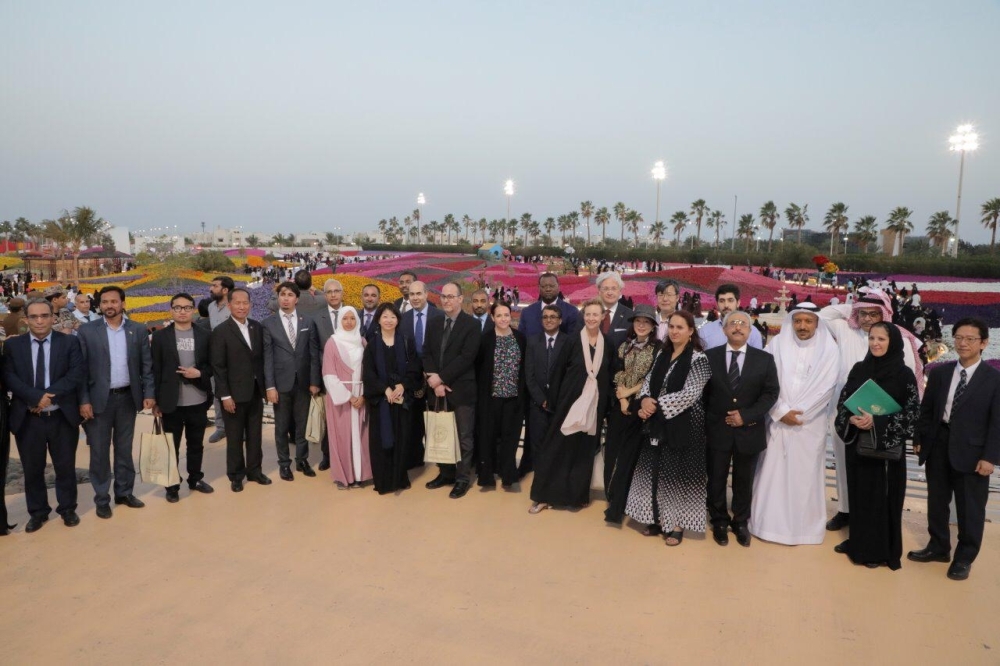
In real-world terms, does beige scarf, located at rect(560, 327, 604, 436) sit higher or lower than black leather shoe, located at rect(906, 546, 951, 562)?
higher

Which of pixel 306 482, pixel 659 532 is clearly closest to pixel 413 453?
pixel 306 482

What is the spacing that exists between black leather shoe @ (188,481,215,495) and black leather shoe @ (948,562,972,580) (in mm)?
5393

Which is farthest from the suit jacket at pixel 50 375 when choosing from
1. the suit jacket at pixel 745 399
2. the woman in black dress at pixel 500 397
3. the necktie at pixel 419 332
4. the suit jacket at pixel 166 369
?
the suit jacket at pixel 745 399

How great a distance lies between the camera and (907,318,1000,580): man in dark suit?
12.2 feet

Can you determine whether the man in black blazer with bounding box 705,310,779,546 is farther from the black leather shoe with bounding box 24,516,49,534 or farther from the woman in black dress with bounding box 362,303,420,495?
the black leather shoe with bounding box 24,516,49,534

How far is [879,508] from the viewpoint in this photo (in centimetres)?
387

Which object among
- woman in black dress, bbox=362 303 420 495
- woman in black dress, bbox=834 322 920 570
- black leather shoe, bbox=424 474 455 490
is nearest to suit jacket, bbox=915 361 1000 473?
woman in black dress, bbox=834 322 920 570

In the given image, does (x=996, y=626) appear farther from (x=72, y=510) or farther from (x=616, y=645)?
(x=72, y=510)

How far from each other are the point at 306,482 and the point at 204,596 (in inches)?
74.9

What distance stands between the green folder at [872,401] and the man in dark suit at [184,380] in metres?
4.82

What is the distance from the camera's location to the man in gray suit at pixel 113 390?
446 centimetres

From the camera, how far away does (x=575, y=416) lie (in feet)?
14.9

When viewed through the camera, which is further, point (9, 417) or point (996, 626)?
point (9, 417)

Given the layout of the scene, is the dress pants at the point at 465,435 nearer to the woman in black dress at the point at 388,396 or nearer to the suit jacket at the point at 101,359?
the woman in black dress at the point at 388,396
